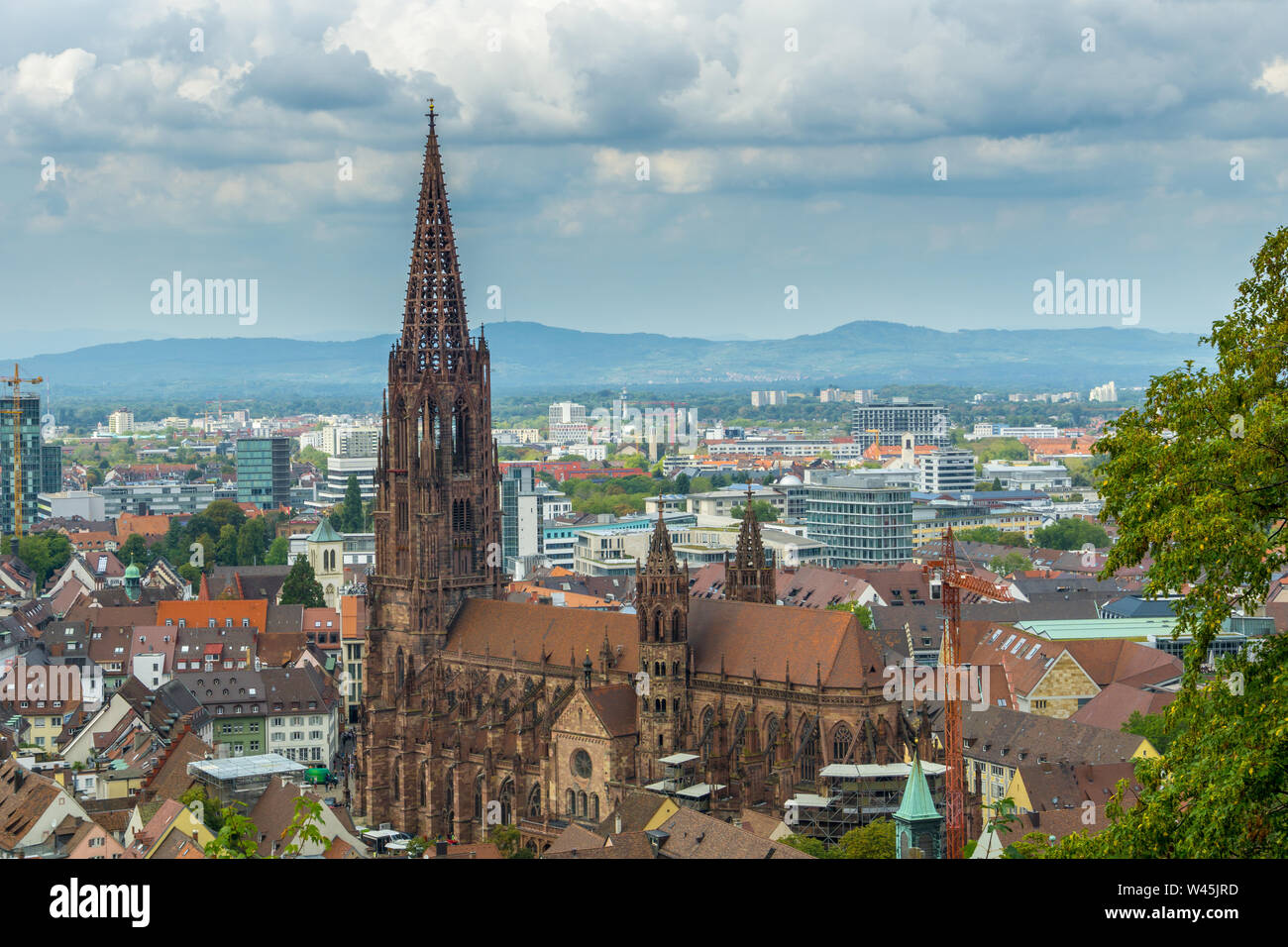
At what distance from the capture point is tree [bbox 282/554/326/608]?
167750 millimetres

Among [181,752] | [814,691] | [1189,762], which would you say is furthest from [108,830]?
[1189,762]

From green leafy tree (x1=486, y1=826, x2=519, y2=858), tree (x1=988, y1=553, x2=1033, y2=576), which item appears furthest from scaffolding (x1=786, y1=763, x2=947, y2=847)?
tree (x1=988, y1=553, x2=1033, y2=576)

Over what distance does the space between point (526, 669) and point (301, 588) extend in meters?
76.1

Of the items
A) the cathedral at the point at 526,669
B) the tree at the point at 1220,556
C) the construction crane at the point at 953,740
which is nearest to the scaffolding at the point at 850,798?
the construction crane at the point at 953,740

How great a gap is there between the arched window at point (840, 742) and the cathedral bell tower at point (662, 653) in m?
8.97

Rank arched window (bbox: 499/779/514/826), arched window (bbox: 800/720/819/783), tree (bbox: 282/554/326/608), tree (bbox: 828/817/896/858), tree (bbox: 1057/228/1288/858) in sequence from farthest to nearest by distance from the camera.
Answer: tree (bbox: 282/554/326/608), arched window (bbox: 499/779/514/826), arched window (bbox: 800/720/819/783), tree (bbox: 828/817/896/858), tree (bbox: 1057/228/1288/858)

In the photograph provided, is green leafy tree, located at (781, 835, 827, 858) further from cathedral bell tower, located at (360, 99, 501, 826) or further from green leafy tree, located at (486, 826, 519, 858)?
cathedral bell tower, located at (360, 99, 501, 826)

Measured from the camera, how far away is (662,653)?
283ft

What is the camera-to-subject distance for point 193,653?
135m

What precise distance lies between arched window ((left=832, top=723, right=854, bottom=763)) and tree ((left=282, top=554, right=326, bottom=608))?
94091 mm

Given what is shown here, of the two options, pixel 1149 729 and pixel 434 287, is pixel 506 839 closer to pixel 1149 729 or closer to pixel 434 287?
pixel 1149 729

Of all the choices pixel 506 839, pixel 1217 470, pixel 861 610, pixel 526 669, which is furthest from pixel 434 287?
pixel 1217 470
